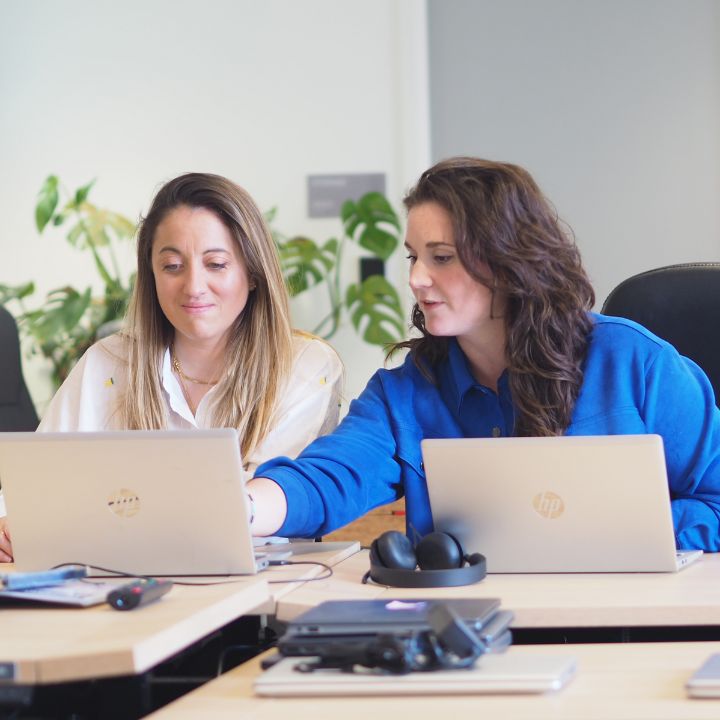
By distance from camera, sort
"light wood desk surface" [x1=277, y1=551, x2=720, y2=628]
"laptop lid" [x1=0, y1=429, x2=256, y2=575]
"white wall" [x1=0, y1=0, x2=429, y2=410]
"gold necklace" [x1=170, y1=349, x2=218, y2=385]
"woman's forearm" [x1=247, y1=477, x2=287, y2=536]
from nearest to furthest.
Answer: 1. "light wood desk surface" [x1=277, y1=551, x2=720, y2=628]
2. "laptop lid" [x1=0, y1=429, x2=256, y2=575]
3. "woman's forearm" [x1=247, y1=477, x2=287, y2=536]
4. "gold necklace" [x1=170, y1=349, x2=218, y2=385]
5. "white wall" [x1=0, y1=0, x2=429, y2=410]

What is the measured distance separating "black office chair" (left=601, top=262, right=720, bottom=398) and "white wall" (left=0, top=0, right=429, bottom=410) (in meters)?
1.89

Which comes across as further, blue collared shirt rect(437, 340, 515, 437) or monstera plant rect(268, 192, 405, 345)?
monstera plant rect(268, 192, 405, 345)

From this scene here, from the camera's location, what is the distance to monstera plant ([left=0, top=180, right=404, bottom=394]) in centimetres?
375

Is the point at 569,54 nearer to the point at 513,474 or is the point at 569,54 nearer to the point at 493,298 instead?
the point at 493,298

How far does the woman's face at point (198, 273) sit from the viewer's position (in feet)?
7.27

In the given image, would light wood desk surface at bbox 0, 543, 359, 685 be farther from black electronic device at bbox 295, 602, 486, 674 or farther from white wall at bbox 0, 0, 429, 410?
white wall at bbox 0, 0, 429, 410

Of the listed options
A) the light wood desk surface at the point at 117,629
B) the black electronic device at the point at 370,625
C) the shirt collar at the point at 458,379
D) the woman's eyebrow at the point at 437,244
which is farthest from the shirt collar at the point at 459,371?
the black electronic device at the point at 370,625

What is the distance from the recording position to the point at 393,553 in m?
1.49

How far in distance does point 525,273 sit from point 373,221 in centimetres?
Result: 191

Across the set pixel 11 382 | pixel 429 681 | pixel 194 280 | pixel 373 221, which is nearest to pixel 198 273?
pixel 194 280

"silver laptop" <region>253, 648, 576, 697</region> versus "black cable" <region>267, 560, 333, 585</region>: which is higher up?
"silver laptop" <region>253, 648, 576, 697</region>

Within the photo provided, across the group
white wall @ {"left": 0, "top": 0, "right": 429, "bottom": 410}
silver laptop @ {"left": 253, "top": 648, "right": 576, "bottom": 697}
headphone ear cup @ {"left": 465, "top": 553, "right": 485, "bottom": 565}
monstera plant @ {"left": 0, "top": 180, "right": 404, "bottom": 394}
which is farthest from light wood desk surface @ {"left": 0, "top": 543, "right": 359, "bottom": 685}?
white wall @ {"left": 0, "top": 0, "right": 429, "bottom": 410}

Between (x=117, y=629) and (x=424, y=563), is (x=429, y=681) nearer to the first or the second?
(x=117, y=629)

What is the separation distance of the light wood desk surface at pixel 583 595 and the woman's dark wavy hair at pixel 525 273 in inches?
14.9
